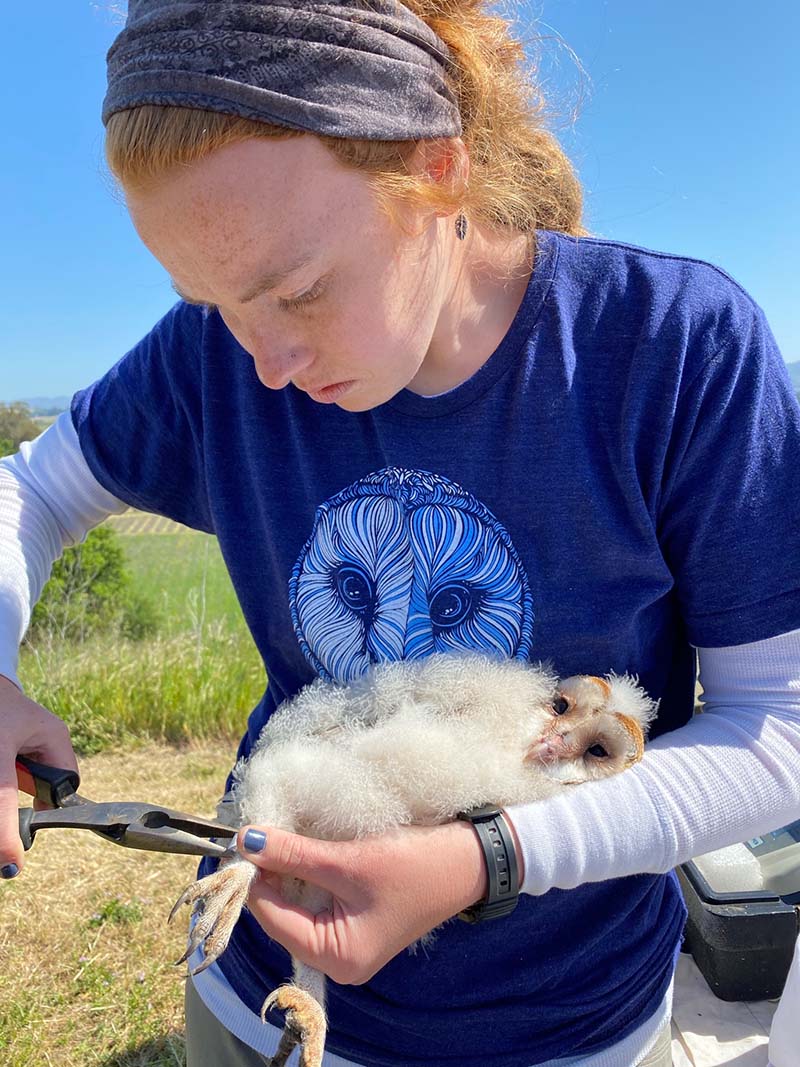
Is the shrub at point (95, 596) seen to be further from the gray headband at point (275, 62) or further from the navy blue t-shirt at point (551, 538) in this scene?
the gray headband at point (275, 62)

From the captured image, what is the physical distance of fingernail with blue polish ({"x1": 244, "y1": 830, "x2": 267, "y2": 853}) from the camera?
1.13 metres

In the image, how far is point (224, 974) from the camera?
144 cm

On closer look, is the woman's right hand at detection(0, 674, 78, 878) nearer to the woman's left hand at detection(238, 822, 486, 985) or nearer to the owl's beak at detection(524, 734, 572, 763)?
the woman's left hand at detection(238, 822, 486, 985)

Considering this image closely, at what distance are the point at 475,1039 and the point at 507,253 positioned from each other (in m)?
1.22

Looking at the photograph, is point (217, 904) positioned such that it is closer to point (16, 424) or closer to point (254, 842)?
point (254, 842)

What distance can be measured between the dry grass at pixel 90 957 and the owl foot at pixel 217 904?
5.63 feet

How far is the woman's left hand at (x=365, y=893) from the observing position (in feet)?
3.67

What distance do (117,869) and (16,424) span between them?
5.58m

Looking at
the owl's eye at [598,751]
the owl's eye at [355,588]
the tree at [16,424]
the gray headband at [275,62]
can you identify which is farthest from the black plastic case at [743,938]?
the tree at [16,424]

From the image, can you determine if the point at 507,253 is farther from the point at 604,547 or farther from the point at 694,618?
the point at 694,618

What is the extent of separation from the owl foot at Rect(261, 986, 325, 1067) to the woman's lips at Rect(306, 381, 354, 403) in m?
0.82

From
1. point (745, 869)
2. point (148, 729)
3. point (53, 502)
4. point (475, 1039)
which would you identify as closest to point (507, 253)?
point (53, 502)

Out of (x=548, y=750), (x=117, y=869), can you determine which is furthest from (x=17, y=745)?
(x=117, y=869)

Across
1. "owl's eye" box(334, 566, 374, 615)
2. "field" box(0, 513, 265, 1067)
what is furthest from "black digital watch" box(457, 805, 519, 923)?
"field" box(0, 513, 265, 1067)
